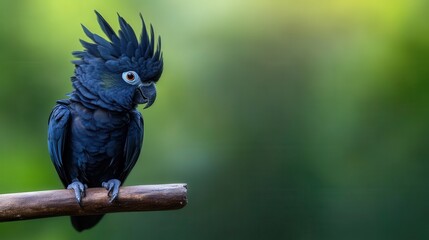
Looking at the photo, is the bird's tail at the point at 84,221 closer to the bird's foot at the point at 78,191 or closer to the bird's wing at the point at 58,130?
the bird's wing at the point at 58,130

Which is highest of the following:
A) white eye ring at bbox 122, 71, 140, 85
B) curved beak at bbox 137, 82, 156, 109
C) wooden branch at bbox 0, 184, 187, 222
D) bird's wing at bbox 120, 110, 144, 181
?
white eye ring at bbox 122, 71, 140, 85

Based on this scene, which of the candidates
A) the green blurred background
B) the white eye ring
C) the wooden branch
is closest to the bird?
the white eye ring

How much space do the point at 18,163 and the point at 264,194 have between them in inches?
52.6

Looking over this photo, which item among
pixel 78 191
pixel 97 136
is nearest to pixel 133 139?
pixel 97 136

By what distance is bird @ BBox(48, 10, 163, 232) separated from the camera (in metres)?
2.18

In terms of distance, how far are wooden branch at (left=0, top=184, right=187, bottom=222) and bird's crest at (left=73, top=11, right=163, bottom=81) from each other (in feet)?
1.54

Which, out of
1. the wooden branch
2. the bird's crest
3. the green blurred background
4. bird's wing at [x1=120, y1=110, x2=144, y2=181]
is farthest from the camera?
the green blurred background

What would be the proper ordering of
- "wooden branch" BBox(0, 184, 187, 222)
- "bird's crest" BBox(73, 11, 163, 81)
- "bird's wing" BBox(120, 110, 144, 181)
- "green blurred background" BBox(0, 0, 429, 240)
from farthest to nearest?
"green blurred background" BBox(0, 0, 429, 240) < "bird's wing" BBox(120, 110, 144, 181) < "bird's crest" BBox(73, 11, 163, 81) < "wooden branch" BBox(0, 184, 187, 222)

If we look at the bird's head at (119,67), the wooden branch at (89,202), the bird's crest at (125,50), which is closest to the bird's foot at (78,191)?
the wooden branch at (89,202)

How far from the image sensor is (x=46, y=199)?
190 centimetres

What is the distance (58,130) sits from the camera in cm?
220

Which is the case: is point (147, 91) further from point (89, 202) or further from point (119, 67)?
point (89, 202)

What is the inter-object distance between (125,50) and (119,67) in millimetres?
67

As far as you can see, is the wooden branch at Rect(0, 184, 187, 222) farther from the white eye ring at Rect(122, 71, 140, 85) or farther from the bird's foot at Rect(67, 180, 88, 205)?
the white eye ring at Rect(122, 71, 140, 85)
